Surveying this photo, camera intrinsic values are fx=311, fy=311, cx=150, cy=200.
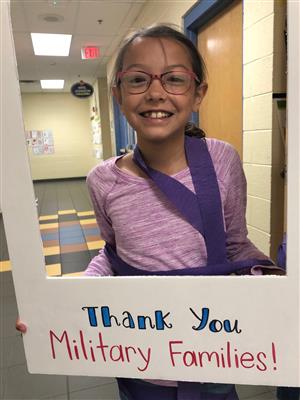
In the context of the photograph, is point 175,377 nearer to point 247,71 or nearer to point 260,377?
point 260,377

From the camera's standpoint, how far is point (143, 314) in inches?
19.8

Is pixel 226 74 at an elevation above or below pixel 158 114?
above

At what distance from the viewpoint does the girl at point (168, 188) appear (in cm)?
52

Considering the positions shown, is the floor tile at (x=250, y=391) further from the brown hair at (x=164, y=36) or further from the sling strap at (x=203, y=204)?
the brown hair at (x=164, y=36)

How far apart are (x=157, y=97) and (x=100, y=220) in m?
0.28

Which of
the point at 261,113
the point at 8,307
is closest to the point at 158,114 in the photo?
the point at 261,113

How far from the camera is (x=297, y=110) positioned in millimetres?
410

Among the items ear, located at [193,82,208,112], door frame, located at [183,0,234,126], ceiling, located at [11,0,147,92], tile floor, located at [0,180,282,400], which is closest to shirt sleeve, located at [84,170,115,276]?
ear, located at [193,82,208,112]

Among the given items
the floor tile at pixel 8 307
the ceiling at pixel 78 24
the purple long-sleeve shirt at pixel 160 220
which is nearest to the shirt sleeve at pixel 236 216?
the purple long-sleeve shirt at pixel 160 220

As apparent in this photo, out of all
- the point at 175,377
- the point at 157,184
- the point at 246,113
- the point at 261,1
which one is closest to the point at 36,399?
the point at 175,377

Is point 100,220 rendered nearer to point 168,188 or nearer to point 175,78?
point 168,188

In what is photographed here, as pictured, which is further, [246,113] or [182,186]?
[246,113]

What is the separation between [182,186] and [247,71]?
1.24 meters

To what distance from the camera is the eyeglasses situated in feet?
1.70
